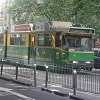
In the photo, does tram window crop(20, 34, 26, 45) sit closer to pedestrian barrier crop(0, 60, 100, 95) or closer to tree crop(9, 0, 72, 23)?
tree crop(9, 0, 72, 23)

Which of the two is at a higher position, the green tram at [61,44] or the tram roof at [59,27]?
the tram roof at [59,27]

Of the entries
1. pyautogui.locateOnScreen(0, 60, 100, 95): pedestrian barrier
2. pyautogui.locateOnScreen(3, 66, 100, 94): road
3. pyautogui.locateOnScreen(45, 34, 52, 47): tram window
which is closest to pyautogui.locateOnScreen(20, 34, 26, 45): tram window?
pyautogui.locateOnScreen(45, 34, 52, 47): tram window

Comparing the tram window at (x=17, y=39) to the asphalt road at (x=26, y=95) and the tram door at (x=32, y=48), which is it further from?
the asphalt road at (x=26, y=95)

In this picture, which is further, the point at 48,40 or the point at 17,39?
the point at 17,39

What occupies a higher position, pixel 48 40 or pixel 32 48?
pixel 48 40

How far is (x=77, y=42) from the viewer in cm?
2672

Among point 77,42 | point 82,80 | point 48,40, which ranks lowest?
point 82,80

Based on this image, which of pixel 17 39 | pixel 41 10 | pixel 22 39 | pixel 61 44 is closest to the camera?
pixel 61 44

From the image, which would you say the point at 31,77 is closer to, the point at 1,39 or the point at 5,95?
the point at 5,95

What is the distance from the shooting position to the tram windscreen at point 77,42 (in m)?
26.4

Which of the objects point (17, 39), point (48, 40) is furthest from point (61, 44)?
point (17, 39)

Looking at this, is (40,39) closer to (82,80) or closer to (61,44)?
(61,44)

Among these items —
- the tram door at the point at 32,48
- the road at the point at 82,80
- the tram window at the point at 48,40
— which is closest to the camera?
the road at the point at 82,80

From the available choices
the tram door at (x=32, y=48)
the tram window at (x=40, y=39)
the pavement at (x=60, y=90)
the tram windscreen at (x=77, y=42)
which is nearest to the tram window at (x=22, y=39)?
the tram door at (x=32, y=48)
